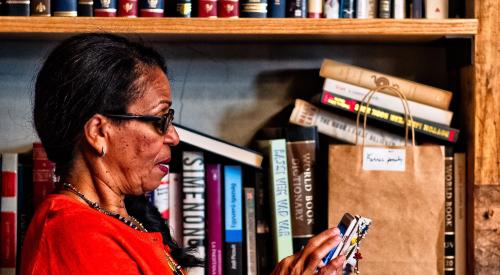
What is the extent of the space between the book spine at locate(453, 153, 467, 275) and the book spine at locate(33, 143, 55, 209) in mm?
793

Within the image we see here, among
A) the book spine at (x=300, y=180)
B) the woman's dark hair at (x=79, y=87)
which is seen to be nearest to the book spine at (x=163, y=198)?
the book spine at (x=300, y=180)

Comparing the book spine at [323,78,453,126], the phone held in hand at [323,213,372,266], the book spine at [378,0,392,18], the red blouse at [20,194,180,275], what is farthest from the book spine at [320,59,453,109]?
the red blouse at [20,194,180,275]

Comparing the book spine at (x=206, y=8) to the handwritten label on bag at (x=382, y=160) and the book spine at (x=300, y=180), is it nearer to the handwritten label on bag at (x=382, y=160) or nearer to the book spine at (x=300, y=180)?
the book spine at (x=300, y=180)

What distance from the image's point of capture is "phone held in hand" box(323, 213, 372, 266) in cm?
129

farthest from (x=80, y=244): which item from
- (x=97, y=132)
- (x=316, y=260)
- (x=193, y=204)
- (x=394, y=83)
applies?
(x=394, y=83)

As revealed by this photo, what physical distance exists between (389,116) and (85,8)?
618 millimetres

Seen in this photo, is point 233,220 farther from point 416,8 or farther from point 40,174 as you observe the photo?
point 416,8

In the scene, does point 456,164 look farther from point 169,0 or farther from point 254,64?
point 169,0

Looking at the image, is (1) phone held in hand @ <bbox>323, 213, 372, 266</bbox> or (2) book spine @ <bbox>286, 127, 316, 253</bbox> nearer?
(1) phone held in hand @ <bbox>323, 213, 372, 266</bbox>

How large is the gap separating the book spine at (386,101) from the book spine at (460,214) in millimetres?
82

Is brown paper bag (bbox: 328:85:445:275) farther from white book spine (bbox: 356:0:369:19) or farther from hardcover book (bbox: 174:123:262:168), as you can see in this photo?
white book spine (bbox: 356:0:369:19)

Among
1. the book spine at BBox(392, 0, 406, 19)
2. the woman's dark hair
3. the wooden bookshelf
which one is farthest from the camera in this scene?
the book spine at BBox(392, 0, 406, 19)

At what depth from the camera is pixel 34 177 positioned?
1.72 m

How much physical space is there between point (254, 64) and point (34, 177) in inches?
20.6
